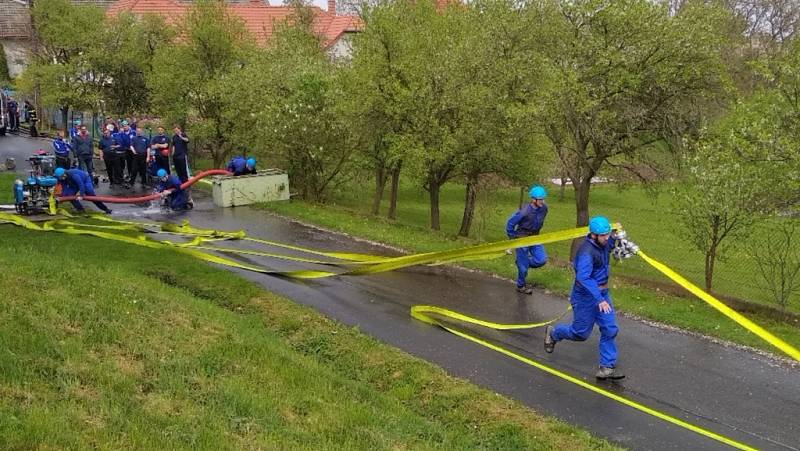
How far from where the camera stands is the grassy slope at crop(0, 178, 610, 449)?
524cm

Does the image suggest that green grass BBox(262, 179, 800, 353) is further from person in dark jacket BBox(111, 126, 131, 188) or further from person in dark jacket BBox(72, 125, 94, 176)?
person in dark jacket BBox(72, 125, 94, 176)

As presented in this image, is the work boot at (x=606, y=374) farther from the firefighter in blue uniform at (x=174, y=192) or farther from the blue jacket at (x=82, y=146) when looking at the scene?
the blue jacket at (x=82, y=146)

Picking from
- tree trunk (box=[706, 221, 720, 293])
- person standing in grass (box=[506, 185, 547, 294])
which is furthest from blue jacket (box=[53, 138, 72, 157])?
tree trunk (box=[706, 221, 720, 293])

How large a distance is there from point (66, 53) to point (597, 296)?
3433 cm

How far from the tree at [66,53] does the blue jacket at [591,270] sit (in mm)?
30574

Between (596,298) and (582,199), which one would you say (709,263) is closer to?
(582,199)

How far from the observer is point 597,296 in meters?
7.64

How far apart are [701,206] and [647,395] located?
25.5ft

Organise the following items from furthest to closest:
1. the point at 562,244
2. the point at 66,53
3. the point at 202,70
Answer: the point at 66,53
the point at 202,70
the point at 562,244

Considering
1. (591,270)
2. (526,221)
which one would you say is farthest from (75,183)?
(591,270)

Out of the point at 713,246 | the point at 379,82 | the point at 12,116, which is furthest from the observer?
the point at 12,116

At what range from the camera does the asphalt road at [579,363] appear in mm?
6828

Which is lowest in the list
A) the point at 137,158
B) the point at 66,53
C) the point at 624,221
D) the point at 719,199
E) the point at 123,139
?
the point at 624,221

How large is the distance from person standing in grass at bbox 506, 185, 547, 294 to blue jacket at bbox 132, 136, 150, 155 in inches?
528
